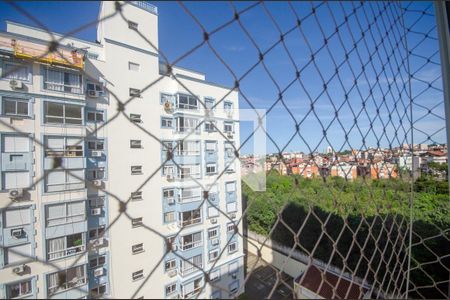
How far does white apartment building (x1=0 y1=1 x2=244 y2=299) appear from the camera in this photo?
40 centimetres

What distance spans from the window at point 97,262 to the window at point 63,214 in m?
0.23

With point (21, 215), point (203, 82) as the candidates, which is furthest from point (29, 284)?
point (203, 82)

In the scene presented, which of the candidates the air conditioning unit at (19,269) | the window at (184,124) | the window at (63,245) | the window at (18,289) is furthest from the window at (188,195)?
the air conditioning unit at (19,269)

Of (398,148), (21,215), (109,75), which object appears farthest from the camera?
(21,215)

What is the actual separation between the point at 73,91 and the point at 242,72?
111 cm

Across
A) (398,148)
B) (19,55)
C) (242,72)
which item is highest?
(19,55)

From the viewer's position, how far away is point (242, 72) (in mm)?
395

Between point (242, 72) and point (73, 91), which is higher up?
point (73, 91)

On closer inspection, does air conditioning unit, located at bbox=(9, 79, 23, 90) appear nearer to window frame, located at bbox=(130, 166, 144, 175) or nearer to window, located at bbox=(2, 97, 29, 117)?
window, located at bbox=(2, 97, 29, 117)

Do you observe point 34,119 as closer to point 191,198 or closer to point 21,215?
point 21,215

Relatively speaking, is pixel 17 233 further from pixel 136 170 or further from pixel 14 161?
pixel 136 170

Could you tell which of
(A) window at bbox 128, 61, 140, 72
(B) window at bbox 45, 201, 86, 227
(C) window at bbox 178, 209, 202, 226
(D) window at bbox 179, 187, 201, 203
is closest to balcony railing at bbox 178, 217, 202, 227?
(C) window at bbox 178, 209, 202, 226

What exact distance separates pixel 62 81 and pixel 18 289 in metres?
1.21

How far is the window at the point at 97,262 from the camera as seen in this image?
99cm
